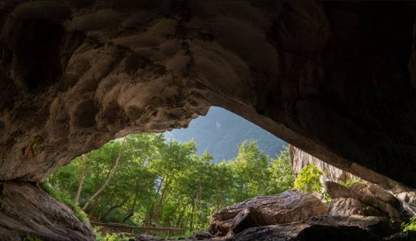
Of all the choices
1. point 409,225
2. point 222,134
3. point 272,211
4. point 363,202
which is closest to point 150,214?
point 272,211

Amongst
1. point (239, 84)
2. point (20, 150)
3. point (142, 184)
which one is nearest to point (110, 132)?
point (20, 150)

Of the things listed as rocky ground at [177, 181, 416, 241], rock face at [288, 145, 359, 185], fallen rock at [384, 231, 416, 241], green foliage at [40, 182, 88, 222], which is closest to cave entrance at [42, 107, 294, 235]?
rock face at [288, 145, 359, 185]

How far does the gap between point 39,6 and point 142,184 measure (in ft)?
82.5

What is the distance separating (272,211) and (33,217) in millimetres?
9328

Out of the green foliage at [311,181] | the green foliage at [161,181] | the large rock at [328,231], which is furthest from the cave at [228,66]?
the green foliage at [161,181]

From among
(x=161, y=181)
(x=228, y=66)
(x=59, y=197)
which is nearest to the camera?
(x=228, y=66)

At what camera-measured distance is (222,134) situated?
171 meters

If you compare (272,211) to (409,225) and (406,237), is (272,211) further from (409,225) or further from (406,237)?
(406,237)

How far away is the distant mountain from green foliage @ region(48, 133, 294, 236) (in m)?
105

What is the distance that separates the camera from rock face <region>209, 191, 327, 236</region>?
496 inches

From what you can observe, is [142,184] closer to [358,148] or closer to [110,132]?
[110,132]

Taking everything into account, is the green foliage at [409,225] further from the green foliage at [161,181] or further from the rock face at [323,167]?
the green foliage at [161,181]

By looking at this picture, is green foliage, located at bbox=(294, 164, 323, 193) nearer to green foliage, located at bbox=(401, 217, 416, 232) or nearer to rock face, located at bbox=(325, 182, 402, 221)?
rock face, located at bbox=(325, 182, 402, 221)

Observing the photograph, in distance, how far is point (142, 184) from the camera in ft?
95.0
